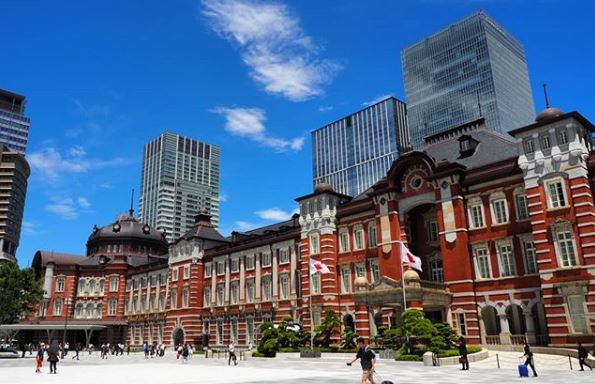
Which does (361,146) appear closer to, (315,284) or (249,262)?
(249,262)

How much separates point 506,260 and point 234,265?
105 ft

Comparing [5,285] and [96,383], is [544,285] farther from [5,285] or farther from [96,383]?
[5,285]

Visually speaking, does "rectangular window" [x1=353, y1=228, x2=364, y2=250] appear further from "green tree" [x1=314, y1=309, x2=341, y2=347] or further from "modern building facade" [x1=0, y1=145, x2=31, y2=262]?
"modern building facade" [x1=0, y1=145, x2=31, y2=262]

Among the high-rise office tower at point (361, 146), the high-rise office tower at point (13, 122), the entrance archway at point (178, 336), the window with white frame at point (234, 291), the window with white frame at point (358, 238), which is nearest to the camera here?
the window with white frame at point (358, 238)

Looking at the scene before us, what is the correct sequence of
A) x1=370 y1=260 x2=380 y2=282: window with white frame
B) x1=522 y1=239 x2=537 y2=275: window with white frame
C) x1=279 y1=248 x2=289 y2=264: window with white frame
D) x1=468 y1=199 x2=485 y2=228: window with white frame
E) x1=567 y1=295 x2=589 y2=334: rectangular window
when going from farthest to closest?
x1=279 y1=248 x2=289 y2=264: window with white frame
x1=370 y1=260 x2=380 y2=282: window with white frame
x1=468 y1=199 x2=485 y2=228: window with white frame
x1=522 y1=239 x2=537 y2=275: window with white frame
x1=567 y1=295 x2=589 y2=334: rectangular window

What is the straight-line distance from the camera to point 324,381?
Answer: 19.6 meters

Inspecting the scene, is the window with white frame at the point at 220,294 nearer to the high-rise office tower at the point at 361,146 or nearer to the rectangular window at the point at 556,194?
the rectangular window at the point at 556,194

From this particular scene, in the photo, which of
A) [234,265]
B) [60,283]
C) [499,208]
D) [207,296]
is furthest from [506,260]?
[60,283]

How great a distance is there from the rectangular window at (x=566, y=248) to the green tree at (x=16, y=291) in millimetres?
52759

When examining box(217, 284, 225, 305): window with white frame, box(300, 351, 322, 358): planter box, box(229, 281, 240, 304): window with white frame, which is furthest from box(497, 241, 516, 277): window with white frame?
box(217, 284, 225, 305): window with white frame

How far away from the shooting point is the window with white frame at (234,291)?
56.3 meters

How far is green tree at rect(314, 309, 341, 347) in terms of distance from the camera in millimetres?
39750

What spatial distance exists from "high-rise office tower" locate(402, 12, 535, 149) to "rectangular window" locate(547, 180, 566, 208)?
96465 mm

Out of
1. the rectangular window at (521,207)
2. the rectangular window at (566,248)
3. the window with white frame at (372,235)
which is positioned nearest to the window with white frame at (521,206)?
the rectangular window at (521,207)
